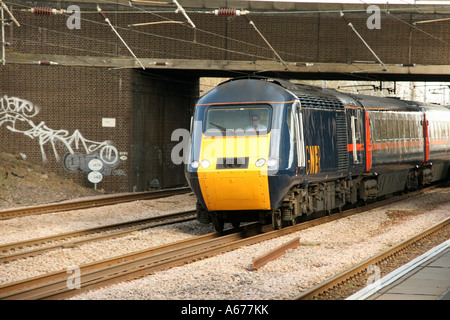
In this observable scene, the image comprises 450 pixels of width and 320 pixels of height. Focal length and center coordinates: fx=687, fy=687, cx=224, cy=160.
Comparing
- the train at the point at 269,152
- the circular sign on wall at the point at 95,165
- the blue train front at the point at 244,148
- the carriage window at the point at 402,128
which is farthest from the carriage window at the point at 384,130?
the circular sign on wall at the point at 95,165

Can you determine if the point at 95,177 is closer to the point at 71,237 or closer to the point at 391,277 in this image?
the point at 71,237

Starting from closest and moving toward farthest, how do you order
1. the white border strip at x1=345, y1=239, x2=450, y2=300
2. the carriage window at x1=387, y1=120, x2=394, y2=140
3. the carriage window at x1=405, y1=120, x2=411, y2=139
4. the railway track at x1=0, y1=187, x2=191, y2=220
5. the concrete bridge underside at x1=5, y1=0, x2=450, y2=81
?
the white border strip at x1=345, y1=239, x2=450, y2=300, the railway track at x1=0, y1=187, x2=191, y2=220, the carriage window at x1=387, y1=120, x2=394, y2=140, the carriage window at x1=405, y1=120, x2=411, y2=139, the concrete bridge underside at x1=5, y1=0, x2=450, y2=81

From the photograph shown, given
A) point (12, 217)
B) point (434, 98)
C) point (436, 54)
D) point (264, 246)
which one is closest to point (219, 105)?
point (264, 246)

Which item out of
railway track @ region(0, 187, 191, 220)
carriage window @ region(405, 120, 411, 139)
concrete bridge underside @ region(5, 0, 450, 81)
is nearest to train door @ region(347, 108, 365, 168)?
carriage window @ region(405, 120, 411, 139)

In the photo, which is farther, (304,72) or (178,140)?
(178,140)

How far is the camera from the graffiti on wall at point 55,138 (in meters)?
27.2

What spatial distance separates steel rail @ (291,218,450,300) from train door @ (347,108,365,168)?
13.0ft

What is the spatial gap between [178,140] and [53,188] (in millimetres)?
8411

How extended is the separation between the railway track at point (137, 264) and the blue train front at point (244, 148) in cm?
85

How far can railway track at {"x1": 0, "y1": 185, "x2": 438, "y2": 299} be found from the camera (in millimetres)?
9684

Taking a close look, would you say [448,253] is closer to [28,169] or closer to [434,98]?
[28,169]

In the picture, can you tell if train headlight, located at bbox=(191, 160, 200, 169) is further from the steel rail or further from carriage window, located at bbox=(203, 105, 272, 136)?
the steel rail

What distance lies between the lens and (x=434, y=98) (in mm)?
91875
